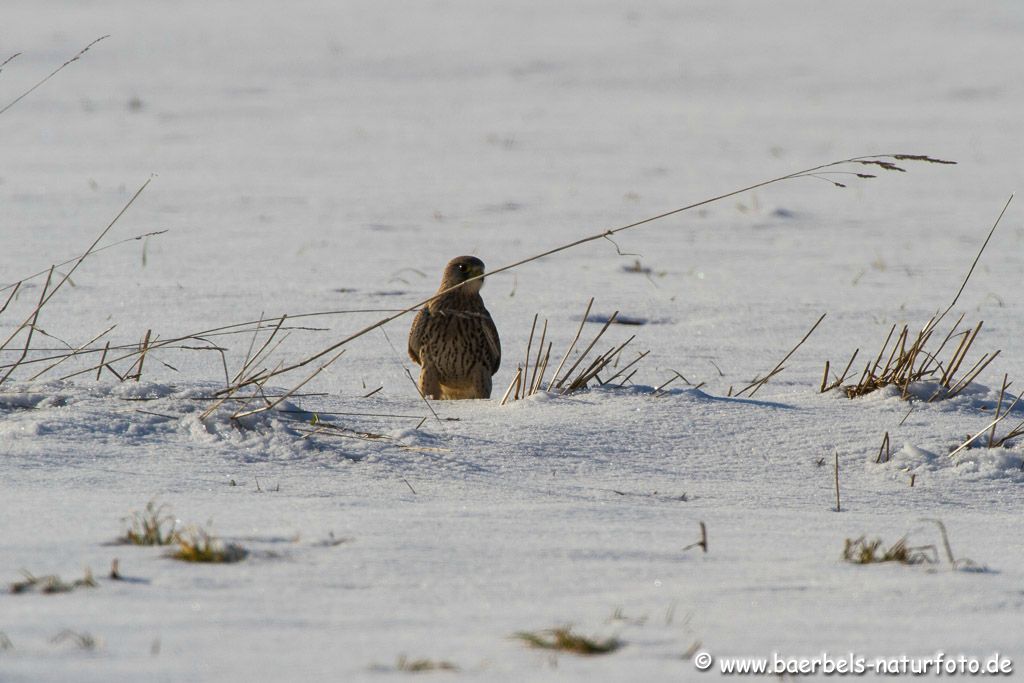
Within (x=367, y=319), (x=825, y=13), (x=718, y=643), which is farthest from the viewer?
(x=825, y=13)

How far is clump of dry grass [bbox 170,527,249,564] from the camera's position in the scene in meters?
2.14

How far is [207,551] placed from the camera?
2.14 metres

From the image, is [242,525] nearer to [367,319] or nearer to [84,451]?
[84,451]

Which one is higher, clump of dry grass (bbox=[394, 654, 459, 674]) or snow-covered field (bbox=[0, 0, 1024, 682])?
snow-covered field (bbox=[0, 0, 1024, 682])

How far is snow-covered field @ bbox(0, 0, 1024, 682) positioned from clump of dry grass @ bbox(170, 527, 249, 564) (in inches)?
1.1

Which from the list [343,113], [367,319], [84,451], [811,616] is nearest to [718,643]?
[811,616]

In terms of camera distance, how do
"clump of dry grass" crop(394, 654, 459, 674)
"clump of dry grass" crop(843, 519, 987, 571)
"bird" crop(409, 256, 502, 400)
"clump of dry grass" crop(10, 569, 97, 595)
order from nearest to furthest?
1. "clump of dry grass" crop(394, 654, 459, 674)
2. "clump of dry grass" crop(10, 569, 97, 595)
3. "clump of dry grass" crop(843, 519, 987, 571)
4. "bird" crop(409, 256, 502, 400)

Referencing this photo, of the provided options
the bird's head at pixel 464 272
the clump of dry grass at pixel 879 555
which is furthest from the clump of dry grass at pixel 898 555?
the bird's head at pixel 464 272

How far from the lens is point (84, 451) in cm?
288

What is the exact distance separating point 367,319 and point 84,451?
2486 millimetres

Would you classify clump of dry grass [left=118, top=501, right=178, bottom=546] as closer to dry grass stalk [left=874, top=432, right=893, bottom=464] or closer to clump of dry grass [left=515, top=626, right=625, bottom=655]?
clump of dry grass [left=515, top=626, right=625, bottom=655]

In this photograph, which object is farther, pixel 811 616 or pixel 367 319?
pixel 367 319

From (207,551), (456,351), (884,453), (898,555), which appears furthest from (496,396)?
(207,551)

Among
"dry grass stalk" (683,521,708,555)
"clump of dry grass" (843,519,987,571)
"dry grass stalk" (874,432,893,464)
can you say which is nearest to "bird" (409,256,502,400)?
"dry grass stalk" (874,432,893,464)
